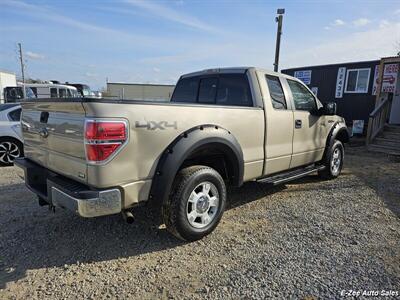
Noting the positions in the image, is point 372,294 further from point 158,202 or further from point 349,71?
point 349,71

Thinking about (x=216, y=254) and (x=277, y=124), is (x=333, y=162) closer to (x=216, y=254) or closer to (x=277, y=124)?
(x=277, y=124)

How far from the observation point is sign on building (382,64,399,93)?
1187 cm

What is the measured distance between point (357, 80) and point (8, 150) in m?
14.1

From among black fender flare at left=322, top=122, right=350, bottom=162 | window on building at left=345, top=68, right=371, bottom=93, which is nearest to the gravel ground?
black fender flare at left=322, top=122, right=350, bottom=162

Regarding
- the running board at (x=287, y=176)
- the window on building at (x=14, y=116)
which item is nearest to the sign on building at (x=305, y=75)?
the running board at (x=287, y=176)

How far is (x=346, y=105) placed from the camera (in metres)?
14.6

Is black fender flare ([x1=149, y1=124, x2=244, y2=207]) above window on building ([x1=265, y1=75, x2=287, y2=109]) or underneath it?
underneath

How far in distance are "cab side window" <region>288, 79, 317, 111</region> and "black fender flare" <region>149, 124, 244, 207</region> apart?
6.14 ft

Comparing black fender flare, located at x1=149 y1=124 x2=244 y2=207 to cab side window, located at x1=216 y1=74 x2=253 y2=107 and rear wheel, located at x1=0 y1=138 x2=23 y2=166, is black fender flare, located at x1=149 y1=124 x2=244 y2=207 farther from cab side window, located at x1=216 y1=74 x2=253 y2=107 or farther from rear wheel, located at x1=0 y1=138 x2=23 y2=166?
rear wheel, located at x1=0 y1=138 x2=23 y2=166

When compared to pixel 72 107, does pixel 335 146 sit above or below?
below

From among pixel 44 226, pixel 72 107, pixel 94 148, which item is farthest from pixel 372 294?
pixel 44 226

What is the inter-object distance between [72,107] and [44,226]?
1.88 meters

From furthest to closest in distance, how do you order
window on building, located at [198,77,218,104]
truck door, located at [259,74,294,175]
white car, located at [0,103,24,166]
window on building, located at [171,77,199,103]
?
white car, located at [0,103,24,166], window on building, located at [171,77,199,103], window on building, located at [198,77,218,104], truck door, located at [259,74,294,175]

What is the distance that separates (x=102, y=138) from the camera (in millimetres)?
2498
